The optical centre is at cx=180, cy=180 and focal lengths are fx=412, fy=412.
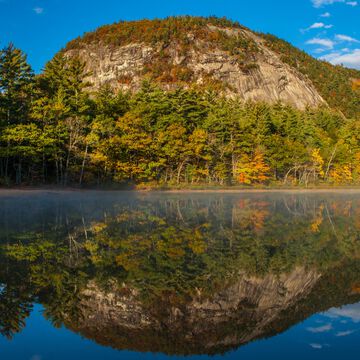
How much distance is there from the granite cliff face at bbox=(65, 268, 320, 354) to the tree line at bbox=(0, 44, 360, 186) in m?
35.4

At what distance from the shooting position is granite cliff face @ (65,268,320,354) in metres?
4.86

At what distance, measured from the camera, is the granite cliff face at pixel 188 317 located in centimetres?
486

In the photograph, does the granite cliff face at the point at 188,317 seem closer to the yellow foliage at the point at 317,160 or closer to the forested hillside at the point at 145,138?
the forested hillside at the point at 145,138

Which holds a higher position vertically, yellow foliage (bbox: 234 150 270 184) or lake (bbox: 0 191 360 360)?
yellow foliage (bbox: 234 150 270 184)

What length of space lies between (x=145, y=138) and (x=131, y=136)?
8.03ft

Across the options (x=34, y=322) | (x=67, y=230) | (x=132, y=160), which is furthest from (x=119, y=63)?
(x=34, y=322)

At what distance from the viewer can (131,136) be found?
4381 cm

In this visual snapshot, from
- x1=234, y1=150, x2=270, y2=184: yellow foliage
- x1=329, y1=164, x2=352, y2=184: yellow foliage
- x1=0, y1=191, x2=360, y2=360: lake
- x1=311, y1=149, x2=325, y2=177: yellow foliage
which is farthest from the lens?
x1=329, y1=164, x2=352, y2=184: yellow foliage

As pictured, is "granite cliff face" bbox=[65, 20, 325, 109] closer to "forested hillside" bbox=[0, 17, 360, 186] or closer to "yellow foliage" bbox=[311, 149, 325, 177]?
"forested hillside" bbox=[0, 17, 360, 186]

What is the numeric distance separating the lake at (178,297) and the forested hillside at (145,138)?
31842 mm

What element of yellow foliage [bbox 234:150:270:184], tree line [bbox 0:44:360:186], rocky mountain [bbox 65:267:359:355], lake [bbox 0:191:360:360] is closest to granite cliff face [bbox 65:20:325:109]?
tree line [bbox 0:44:360:186]

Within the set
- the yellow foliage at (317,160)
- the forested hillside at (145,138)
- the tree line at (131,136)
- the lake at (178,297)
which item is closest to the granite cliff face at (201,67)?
the forested hillside at (145,138)

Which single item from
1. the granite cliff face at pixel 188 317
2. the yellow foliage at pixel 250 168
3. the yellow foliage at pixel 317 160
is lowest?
the granite cliff face at pixel 188 317

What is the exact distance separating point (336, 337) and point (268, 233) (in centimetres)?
799
